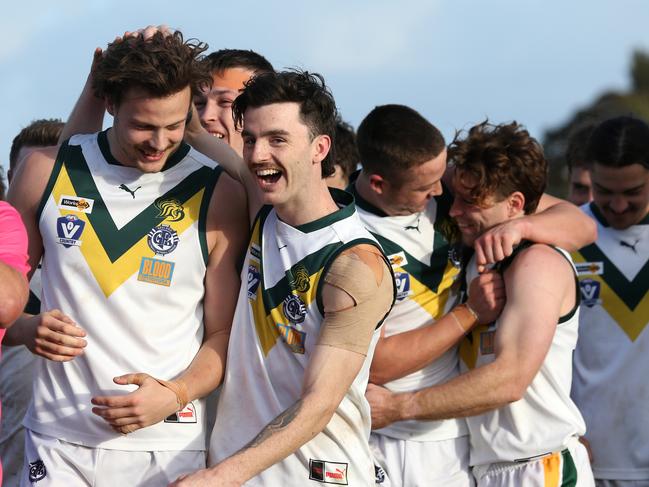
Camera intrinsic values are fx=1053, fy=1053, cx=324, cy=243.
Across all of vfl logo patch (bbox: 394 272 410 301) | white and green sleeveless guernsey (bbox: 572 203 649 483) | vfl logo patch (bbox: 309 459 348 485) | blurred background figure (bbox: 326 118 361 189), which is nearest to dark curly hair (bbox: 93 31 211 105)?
vfl logo patch (bbox: 394 272 410 301)

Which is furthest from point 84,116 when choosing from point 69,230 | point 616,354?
point 616,354

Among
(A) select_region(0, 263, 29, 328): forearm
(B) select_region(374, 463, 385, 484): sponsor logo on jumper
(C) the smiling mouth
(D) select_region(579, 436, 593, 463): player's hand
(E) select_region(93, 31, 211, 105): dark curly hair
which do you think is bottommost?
(D) select_region(579, 436, 593, 463): player's hand

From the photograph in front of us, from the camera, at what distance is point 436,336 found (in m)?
5.71

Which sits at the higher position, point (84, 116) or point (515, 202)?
point (84, 116)

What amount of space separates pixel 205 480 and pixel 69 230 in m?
1.56

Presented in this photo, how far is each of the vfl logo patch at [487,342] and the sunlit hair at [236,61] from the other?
6.80 ft

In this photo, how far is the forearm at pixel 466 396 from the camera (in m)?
5.60

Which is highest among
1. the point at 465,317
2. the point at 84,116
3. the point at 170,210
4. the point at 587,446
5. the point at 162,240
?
the point at 84,116

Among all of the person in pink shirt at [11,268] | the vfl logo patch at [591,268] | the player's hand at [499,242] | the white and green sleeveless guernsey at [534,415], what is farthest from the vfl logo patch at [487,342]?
the person in pink shirt at [11,268]

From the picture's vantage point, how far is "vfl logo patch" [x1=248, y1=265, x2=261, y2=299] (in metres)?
5.09

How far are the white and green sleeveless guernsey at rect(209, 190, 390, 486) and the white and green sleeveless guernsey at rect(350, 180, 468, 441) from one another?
0.87m

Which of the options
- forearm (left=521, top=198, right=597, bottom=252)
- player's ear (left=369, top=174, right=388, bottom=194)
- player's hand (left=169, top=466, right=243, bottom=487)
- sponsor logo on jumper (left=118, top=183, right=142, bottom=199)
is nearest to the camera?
player's hand (left=169, top=466, right=243, bottom=487)

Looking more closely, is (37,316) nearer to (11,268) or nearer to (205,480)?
(11,268)

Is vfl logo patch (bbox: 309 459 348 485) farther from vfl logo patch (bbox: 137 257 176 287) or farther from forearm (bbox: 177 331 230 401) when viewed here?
vfl logo patch (bbox: 137 257 176 287)
